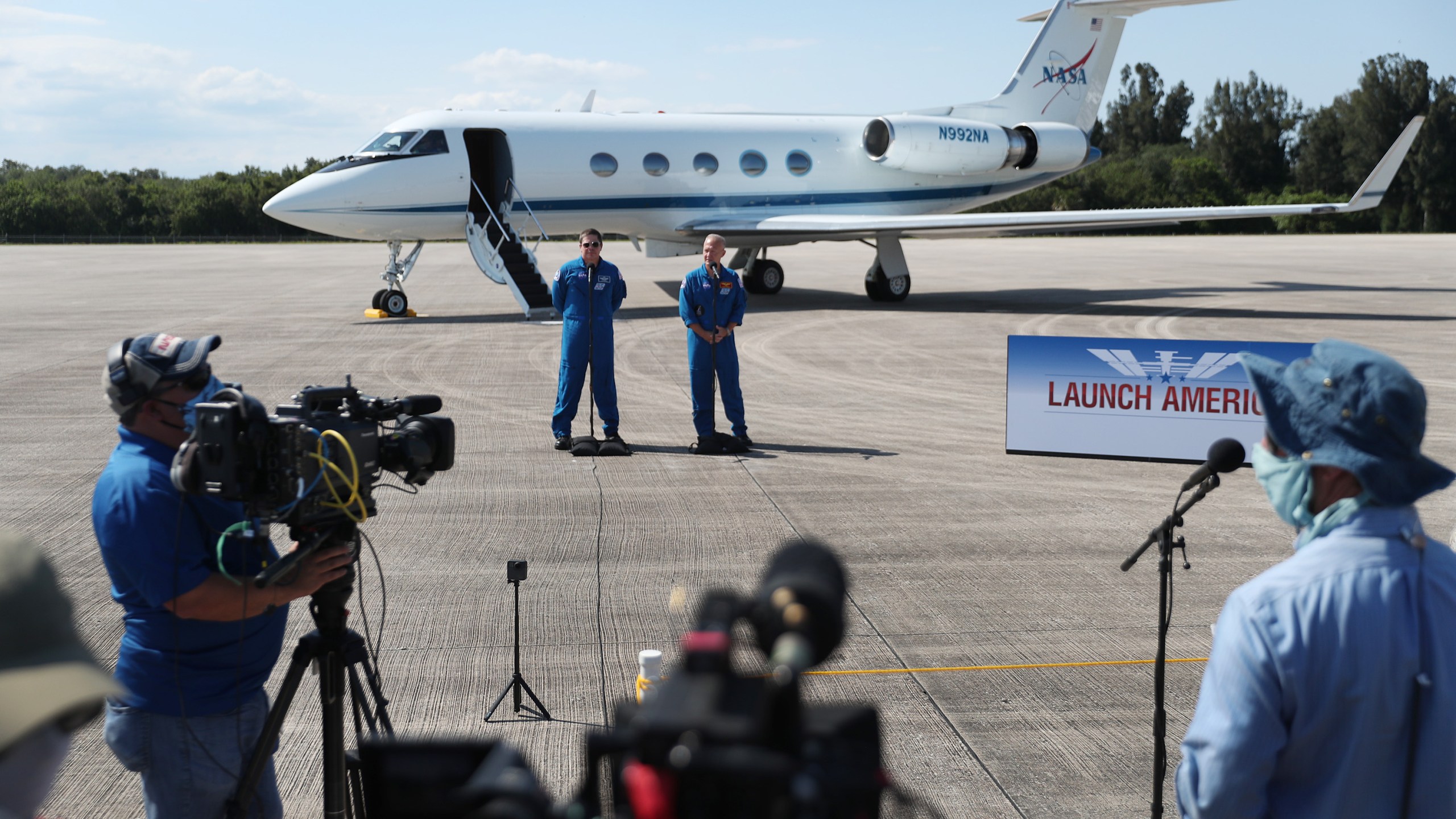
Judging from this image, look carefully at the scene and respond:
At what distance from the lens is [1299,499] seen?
7.32ft

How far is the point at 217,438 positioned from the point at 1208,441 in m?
6.75

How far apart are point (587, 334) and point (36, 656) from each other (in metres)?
9.03

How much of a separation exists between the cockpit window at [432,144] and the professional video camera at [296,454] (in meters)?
17.3

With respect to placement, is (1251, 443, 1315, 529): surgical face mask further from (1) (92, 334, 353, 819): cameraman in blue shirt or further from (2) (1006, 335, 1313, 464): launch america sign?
(2) (1006, 335, 1313, 464): launch america sign

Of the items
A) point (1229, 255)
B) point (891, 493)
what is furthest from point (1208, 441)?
point (1229, 255)

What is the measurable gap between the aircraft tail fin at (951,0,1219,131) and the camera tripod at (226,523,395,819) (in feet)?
81.2

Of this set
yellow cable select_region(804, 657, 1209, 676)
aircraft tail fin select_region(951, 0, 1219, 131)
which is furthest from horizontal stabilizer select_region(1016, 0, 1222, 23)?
yellow cable select_region(804, 657, 1209, 676)

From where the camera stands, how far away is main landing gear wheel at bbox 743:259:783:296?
2453cm

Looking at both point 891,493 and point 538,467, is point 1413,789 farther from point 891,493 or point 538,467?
point 538,467

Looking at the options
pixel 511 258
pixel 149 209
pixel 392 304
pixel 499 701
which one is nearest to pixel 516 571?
pixel 499 701

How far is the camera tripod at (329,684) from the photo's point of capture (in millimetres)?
3008

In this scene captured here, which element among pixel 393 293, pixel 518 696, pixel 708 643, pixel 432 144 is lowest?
pixel 518 696

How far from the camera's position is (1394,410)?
2.08 meters

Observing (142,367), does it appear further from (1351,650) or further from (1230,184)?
(1230,184)
